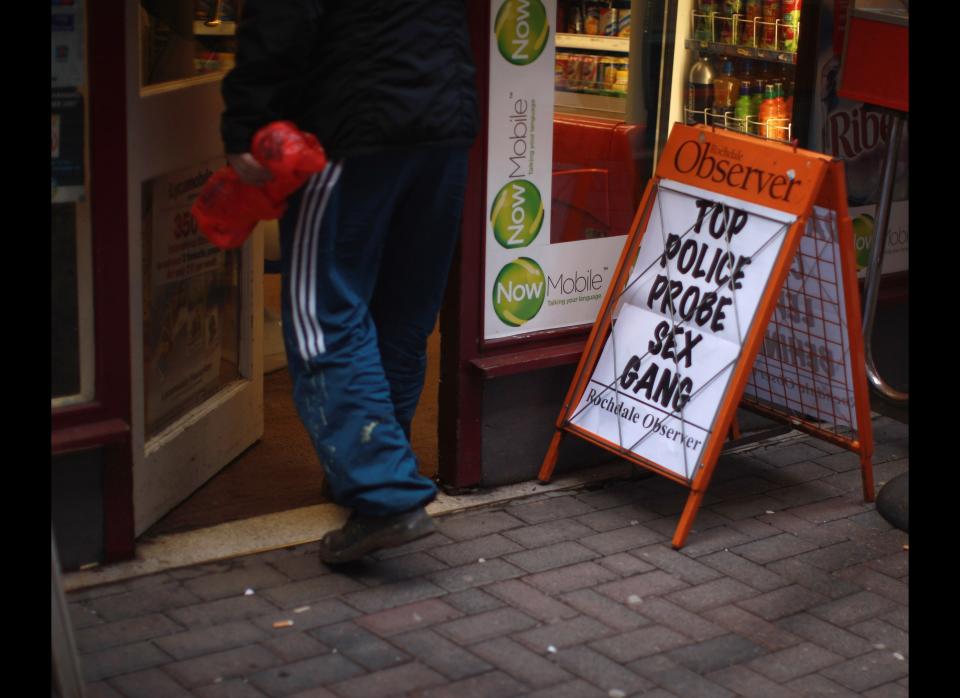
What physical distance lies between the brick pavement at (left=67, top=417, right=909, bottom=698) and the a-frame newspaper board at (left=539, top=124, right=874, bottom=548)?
25 centimetres

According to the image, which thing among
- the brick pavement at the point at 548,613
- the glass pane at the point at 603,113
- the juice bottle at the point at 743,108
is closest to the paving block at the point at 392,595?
the brick pavement at the point at 548,613

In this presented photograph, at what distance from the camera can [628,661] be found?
351 centimetres

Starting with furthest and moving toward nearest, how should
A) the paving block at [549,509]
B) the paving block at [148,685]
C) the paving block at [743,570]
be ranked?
the paving block at [549,509] → the paving block at [743,570] → the paving block at [148,685]

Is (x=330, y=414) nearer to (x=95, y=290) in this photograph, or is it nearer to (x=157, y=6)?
(x=95, y=290)

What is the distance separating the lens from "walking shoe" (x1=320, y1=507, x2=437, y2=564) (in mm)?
3828

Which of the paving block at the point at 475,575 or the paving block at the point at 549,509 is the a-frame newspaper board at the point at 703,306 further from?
the paving block at the point at 475,575

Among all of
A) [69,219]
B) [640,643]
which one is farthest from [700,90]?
[69,219]

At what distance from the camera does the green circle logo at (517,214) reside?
14.6 feet

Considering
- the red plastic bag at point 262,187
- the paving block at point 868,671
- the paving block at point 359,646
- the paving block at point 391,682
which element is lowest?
the paving block at point 868,671

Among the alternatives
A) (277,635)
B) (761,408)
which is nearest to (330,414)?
(277,635)
